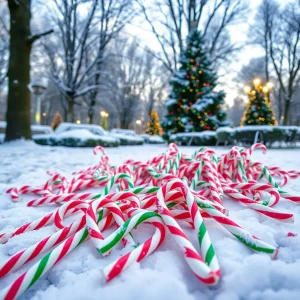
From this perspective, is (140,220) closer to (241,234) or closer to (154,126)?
(241,234)

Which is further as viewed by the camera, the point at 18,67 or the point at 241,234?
the point at 18,67

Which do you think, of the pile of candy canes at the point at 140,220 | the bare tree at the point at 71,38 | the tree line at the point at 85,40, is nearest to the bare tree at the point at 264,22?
the tree line at the point at 85,40

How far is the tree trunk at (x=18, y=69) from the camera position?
717cm

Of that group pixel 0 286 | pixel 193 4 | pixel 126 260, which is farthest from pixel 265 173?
pixel 193 4

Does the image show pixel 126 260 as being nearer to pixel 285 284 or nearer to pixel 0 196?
pixel 285 284

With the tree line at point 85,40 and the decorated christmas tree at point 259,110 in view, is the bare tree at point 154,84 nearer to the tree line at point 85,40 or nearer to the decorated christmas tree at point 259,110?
the tree line at point 85,40

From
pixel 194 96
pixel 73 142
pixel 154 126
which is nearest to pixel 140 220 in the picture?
pixel 73 142

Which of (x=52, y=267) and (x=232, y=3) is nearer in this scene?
(x=52, y=267)

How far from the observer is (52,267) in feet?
2.61

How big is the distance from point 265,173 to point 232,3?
16.3 metres

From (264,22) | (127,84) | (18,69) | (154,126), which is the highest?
(264,22)

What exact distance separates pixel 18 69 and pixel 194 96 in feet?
25.2

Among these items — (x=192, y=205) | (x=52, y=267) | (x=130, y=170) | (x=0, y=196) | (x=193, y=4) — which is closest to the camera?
(x=52, y=267)

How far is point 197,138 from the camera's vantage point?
385 inches
